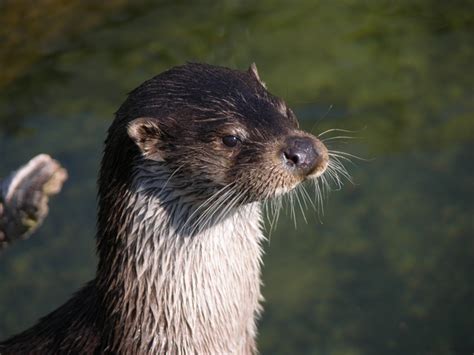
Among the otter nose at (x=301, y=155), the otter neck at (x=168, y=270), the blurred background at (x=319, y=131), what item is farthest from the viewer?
the blurred background at (x=319, y=131)

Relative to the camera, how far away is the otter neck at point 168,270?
3164 millimetres

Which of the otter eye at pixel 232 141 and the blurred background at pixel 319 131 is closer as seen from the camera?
the otter eye at pixel 232 141

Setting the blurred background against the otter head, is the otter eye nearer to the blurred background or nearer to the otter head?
the otter head

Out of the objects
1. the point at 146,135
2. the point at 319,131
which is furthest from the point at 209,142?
the point at 319,131

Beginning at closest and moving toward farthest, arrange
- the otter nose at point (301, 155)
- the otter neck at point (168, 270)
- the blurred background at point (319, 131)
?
1. the otter nose at point (301, 155)
2. the otter neck at point (168, 270)
3. the blurred background at point (319, 131)

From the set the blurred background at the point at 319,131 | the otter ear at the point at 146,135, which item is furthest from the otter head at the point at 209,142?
the blurred background at the point at 319,131

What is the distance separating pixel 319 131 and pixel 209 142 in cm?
223

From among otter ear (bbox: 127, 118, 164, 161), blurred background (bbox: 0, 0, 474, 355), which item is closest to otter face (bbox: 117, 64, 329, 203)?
otter ear (bbox: 127, 118, 164, 161)

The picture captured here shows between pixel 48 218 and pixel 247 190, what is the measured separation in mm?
2298

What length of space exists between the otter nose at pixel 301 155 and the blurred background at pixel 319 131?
1661 mm

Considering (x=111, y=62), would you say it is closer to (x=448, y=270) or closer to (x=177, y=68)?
(x=448, y=270)

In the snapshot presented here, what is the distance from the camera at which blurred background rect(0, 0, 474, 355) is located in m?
4.61

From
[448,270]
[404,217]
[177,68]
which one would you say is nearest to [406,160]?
[404,217]

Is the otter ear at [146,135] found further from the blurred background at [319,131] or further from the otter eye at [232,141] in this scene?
the blurred background at [319,131]
